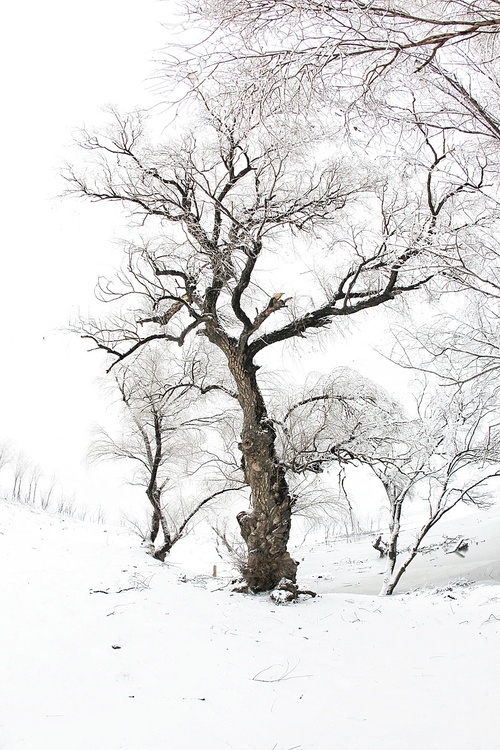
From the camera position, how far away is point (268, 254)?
6984 mm

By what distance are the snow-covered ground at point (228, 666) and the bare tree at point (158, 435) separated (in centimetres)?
432

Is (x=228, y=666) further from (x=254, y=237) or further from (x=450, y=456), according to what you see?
(x=450, y=456)

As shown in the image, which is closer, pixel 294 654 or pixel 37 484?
pixel 294 654

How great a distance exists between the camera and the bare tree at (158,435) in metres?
10.4

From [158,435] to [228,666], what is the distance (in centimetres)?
A: 746

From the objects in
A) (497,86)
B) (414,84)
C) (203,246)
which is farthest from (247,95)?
(203,246)

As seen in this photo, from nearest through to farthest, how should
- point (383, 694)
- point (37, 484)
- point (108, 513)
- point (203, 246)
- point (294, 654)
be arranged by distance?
point (383, 694) < point (294, 654) < point (203, 246) < point (37, 484) < point (108, 513)

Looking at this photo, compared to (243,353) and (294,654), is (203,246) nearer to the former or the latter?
(243,353)

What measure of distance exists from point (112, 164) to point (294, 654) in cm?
628

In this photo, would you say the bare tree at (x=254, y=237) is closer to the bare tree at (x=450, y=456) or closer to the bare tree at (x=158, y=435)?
the bare tree at (x=450, y=456)

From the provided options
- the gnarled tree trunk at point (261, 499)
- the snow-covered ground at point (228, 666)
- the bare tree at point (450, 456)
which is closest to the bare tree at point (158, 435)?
the gnarled tree trunk at point (261, 499)

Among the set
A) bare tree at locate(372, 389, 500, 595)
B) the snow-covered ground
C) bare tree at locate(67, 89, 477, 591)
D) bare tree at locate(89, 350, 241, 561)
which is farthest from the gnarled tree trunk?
bare tree at locate(89, 350, 241, 561)

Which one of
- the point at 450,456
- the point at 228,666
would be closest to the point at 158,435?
the point at 450,456

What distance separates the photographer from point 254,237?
215 inches
